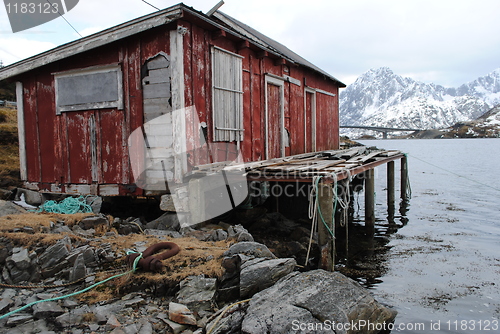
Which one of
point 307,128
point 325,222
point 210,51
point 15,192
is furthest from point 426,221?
point 15,192

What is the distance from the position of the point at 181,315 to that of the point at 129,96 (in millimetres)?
5337

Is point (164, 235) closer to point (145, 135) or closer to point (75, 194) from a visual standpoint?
point (145, 135)

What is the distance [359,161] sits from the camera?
30.5 ft

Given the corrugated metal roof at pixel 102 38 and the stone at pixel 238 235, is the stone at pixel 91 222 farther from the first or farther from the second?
the corrugated metal roof at pixel 102 38

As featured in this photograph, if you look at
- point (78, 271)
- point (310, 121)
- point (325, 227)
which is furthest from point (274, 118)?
point (78, 271)

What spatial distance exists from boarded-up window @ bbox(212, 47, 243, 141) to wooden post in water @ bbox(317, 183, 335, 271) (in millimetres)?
2951

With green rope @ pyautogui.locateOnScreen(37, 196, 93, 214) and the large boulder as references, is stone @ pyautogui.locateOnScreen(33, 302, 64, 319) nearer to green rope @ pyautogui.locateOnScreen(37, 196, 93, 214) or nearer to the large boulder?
the large boulder

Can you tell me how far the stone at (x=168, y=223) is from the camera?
734cm

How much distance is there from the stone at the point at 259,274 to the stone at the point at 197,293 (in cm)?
40

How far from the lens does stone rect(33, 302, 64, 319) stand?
13.6 feet

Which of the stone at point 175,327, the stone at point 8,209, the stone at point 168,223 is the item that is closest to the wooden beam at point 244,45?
the stone at point 168,223

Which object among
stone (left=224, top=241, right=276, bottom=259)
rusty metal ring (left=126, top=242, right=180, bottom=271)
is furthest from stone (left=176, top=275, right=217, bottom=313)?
stone (left=224, top=241, right=276, bottom=259)

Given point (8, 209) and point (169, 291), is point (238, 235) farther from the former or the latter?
point (8, 209)

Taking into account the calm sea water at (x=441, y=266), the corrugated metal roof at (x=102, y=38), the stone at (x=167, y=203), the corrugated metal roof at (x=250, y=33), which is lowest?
the calm sea water at (x=441, y=266)
